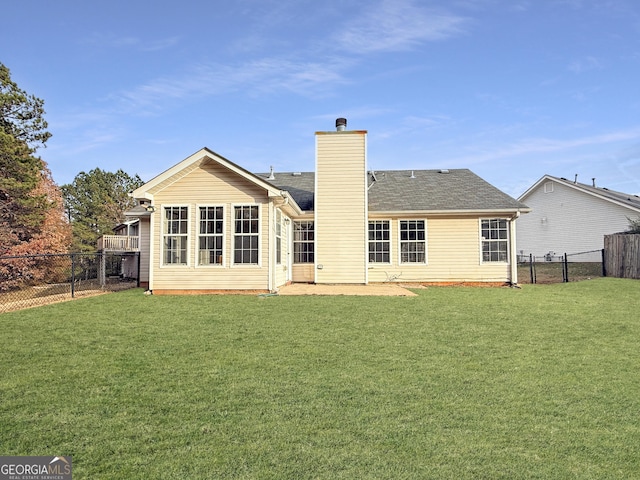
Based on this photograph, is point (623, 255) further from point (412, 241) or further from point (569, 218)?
point (412, 241)

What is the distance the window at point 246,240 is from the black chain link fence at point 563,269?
11.8m

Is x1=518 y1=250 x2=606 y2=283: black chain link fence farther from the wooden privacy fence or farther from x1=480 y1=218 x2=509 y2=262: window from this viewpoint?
x1=480 y1=218 x2=509 y2=262: window

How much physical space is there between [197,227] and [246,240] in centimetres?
157

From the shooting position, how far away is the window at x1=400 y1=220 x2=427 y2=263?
1491 cm

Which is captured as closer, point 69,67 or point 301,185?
point 69,67

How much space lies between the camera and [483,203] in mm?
14812

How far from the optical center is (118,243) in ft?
64.1

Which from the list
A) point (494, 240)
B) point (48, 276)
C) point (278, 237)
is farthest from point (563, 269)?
point (48, 276)

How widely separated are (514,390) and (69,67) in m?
17.2

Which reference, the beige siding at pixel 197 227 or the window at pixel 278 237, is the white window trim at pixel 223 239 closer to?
the beige siding at pixel 197 227

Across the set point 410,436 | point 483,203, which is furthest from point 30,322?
point 483,203

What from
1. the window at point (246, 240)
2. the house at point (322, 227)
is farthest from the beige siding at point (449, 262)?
the window at point (246, 240)

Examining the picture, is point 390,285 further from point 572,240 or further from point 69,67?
point 572,240

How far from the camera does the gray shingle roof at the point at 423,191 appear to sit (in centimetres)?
1481
